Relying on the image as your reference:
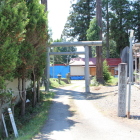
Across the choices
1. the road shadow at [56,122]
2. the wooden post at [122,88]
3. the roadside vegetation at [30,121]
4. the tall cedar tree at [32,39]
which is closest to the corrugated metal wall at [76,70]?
the roadside vegetation at [30,121]

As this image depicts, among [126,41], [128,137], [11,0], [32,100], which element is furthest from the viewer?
[126,41]

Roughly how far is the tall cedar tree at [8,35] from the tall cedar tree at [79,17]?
1299 inches

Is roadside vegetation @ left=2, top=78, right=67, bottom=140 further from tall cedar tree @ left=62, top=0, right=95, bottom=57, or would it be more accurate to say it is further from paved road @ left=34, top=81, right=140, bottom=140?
tall cedar tree @ left=62, top=0, right=95, bottom=57

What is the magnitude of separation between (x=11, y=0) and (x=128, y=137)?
4.92 m

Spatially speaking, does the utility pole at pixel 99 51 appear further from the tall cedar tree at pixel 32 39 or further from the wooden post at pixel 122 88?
the wooden post at pixel 122 88

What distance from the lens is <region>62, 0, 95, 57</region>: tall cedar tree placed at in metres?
38.6

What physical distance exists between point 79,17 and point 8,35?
35.1 meters

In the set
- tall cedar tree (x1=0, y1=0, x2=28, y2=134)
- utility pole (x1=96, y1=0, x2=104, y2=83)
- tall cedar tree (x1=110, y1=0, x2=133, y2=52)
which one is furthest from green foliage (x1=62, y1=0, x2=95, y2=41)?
tall cedar tree (x1=0, y1=0, x2=28, y2=134)

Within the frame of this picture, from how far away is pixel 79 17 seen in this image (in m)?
39.4

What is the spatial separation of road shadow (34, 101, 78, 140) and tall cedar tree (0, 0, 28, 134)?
5.32 feet

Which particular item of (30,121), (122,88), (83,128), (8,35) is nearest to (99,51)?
(122,88)

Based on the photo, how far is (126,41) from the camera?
36312mm

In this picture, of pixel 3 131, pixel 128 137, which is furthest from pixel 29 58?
pixel 128 137

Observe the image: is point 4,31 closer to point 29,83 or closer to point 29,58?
point 29,58
